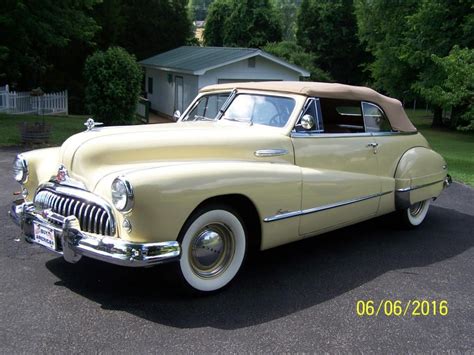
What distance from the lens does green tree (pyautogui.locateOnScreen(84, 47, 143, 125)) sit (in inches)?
610

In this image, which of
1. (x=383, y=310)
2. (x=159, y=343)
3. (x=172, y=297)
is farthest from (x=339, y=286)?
(x=159, y=343)

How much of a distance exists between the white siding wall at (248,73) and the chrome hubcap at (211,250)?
1673 centimetres

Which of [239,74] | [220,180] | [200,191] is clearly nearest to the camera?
[200,191]

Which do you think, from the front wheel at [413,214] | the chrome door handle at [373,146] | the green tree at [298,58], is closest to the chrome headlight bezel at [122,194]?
the chrome door handle at [373,146]

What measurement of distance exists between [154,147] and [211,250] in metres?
0.97

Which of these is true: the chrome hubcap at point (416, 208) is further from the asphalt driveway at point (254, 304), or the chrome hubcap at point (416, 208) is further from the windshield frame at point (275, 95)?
the windshield frame at point (275, 95)

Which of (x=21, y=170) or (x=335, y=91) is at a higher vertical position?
(x=335, y=91)

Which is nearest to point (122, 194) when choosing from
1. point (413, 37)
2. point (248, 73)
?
point (248, 73)

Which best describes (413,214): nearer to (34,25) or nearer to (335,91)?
(335,91)

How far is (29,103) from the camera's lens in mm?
20734

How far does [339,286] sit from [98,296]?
2.01m

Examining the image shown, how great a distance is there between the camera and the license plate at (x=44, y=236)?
3945 millimetres

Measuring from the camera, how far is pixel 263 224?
430 cm

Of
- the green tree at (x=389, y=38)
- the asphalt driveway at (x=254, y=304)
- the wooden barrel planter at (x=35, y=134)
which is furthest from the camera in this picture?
the green tree at (x=389, y=38)
